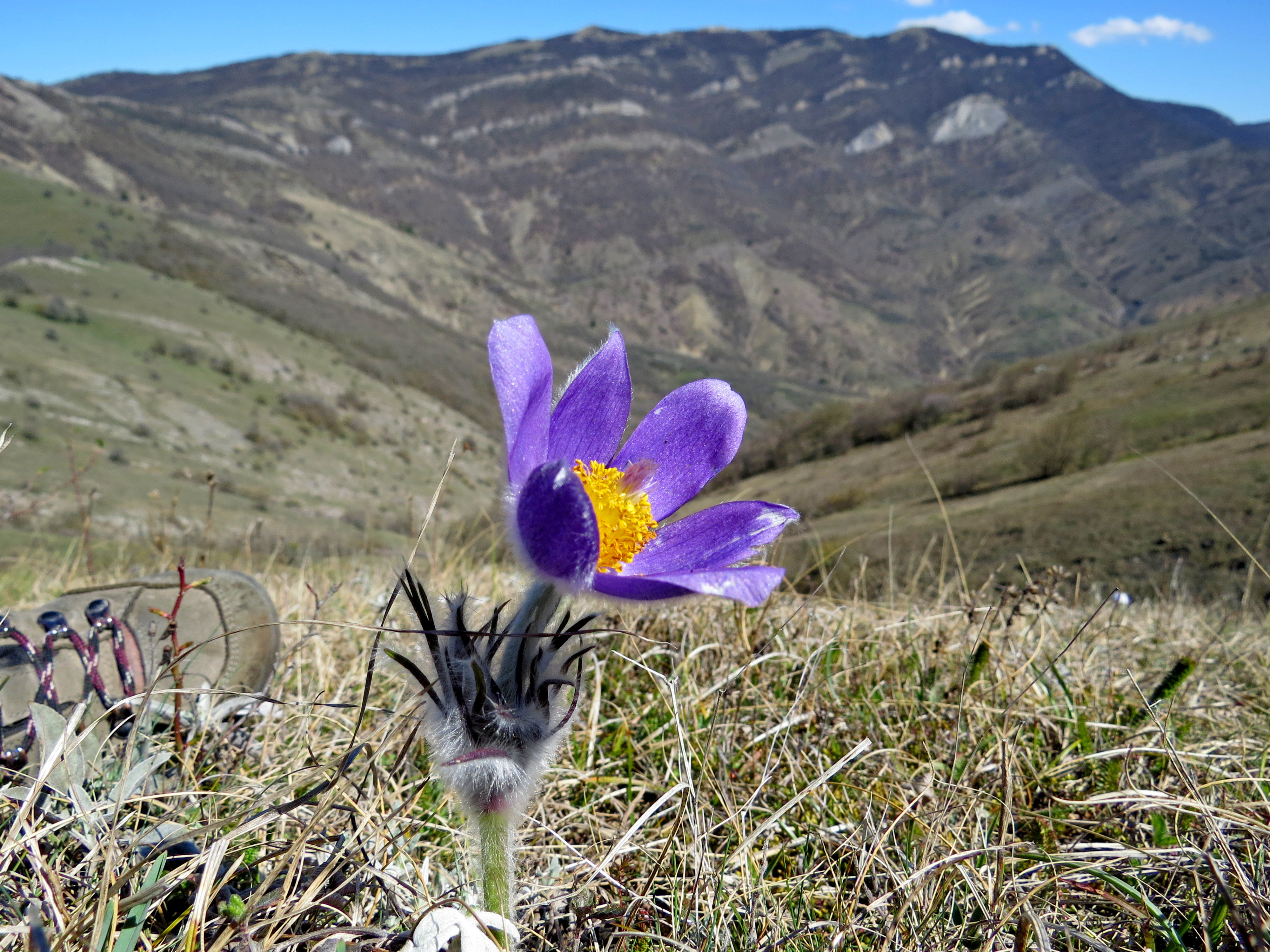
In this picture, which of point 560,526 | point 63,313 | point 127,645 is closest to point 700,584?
point 560,526

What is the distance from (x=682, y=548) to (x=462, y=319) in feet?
404

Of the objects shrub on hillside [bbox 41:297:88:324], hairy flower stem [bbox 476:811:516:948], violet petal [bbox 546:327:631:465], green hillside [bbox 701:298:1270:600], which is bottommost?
green hillside [bbox 701:298:1270:600]

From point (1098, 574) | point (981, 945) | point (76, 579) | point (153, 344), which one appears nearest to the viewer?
point (981, 945)

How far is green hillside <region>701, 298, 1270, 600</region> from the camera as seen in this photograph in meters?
6.38

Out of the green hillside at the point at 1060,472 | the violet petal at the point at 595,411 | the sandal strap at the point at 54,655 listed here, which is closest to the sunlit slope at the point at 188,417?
the violet petal at the point at 595,411

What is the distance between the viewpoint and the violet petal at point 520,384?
3.52 feet

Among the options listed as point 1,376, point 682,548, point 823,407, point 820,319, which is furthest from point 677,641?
point 820,319

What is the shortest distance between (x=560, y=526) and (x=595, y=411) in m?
0.41

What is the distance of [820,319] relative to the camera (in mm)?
185000

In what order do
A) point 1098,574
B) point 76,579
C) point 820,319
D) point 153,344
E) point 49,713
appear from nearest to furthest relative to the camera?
point 49,713, point 76,579, point 1098,574, point 153,344, point 820,319

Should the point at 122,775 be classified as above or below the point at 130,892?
above

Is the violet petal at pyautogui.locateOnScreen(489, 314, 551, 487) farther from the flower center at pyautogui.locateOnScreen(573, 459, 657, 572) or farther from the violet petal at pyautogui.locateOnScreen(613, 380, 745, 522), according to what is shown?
the violet petal at pyautogui.locateOnScreen(613, 380, 745, 522)

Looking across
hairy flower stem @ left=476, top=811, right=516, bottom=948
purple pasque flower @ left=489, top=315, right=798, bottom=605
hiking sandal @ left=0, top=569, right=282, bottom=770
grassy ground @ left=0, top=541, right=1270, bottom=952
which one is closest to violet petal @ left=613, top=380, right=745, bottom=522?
purple pasque flower @ left=489, top=315, right=798, bottom=605

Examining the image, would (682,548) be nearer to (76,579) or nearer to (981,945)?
(981,945)
